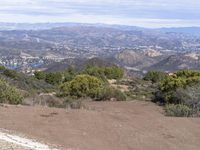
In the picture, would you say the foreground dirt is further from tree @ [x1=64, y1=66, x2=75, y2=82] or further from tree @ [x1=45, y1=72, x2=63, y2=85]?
tree @ [x1=45, y1=72, x2=63, y2=85]

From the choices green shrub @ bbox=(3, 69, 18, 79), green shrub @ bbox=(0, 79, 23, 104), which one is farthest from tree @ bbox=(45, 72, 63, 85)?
green shrub @ bbox=(0, 79, 23, 104)

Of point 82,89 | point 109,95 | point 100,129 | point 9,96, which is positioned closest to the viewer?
point 100,129

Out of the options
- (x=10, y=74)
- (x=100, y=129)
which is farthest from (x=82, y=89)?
(x=100, y=129)

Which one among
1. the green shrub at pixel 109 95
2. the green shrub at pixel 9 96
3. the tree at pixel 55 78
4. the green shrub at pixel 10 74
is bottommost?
the tree at pixel 55 78

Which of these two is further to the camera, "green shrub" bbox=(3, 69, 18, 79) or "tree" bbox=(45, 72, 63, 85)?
"tree" bbox=(45, 72, 63, 85)

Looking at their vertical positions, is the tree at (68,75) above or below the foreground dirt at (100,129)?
below

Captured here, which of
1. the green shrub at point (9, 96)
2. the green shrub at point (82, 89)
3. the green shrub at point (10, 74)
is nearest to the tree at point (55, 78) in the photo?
the green shrub at point (10, 74)

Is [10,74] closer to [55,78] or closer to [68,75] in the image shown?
[55,78]

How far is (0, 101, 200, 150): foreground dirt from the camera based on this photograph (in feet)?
53.2

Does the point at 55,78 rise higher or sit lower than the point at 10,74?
lower

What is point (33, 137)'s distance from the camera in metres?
15.8

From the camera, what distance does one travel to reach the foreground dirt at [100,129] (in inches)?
639

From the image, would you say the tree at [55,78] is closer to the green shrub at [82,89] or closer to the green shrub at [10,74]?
the green shrub at [10,74]

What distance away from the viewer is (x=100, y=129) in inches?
709
